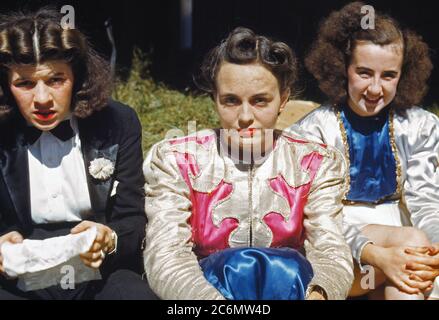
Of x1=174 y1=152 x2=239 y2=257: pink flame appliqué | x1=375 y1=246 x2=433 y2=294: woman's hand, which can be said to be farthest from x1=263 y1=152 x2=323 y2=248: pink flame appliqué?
x1=375 y1=246 x2=433 y2=294: woman's hand

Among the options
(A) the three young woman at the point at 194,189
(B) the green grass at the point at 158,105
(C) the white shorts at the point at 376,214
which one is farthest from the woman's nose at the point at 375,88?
(B) the green grass at the point at 158,105

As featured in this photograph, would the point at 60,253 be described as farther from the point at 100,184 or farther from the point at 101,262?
the point at 100,184

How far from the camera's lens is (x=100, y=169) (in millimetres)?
2627

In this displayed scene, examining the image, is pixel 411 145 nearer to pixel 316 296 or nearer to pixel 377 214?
pixel 377 214

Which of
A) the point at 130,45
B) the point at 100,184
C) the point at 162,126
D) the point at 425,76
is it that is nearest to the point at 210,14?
the point at 130,45

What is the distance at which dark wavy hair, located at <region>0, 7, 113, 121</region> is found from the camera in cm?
248

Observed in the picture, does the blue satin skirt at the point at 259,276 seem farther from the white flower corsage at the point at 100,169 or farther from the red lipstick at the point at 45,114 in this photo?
the red lipstick at the point at 45,114

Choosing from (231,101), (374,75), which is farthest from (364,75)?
(231,101)

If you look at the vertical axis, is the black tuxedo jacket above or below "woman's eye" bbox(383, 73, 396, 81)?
below

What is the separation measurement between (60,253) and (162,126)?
2.95m

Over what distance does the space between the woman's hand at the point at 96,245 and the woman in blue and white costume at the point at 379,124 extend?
962mm

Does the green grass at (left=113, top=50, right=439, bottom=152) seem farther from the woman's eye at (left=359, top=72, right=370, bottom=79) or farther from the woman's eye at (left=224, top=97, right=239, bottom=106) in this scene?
the woman's eye at (left=224, top=97, right=239, bottom=106)

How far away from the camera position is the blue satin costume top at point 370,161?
9.86ft
